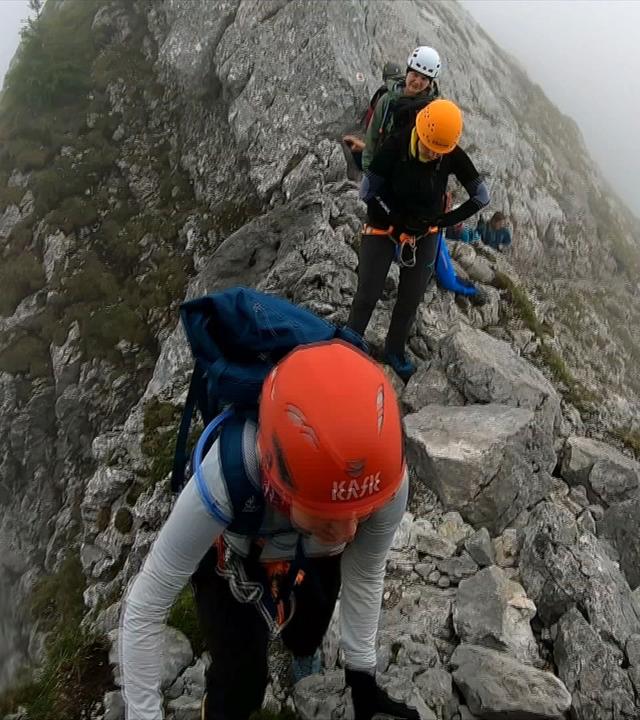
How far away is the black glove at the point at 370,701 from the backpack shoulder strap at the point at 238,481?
1876 millimetres

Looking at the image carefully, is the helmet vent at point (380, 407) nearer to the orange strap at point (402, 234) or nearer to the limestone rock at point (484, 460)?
the limestone rock at point (484, 460)

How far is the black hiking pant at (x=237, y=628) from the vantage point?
426cm

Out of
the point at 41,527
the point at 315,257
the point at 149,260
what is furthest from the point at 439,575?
the point at 149,260

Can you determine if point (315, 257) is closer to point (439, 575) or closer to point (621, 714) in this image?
point (439, 575)

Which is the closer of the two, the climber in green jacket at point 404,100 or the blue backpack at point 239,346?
the blue backpack at point 239,346

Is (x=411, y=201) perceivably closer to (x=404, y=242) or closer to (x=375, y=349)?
(x=404, y=242)

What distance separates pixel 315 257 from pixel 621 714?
31.6 feet

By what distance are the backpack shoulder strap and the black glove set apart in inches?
73.9

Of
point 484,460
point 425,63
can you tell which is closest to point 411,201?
point 425,63

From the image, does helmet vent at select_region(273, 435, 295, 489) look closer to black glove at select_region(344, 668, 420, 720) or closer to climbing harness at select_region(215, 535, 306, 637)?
climbing harness at select_region(215, 535, 306, 637)

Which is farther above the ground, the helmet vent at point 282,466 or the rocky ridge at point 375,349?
the helmet vent at point 282,466

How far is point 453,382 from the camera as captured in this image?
405 inches

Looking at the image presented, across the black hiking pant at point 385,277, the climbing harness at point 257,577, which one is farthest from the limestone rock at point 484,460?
the climbing harness at point 257,577

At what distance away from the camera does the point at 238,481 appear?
11.1ft
